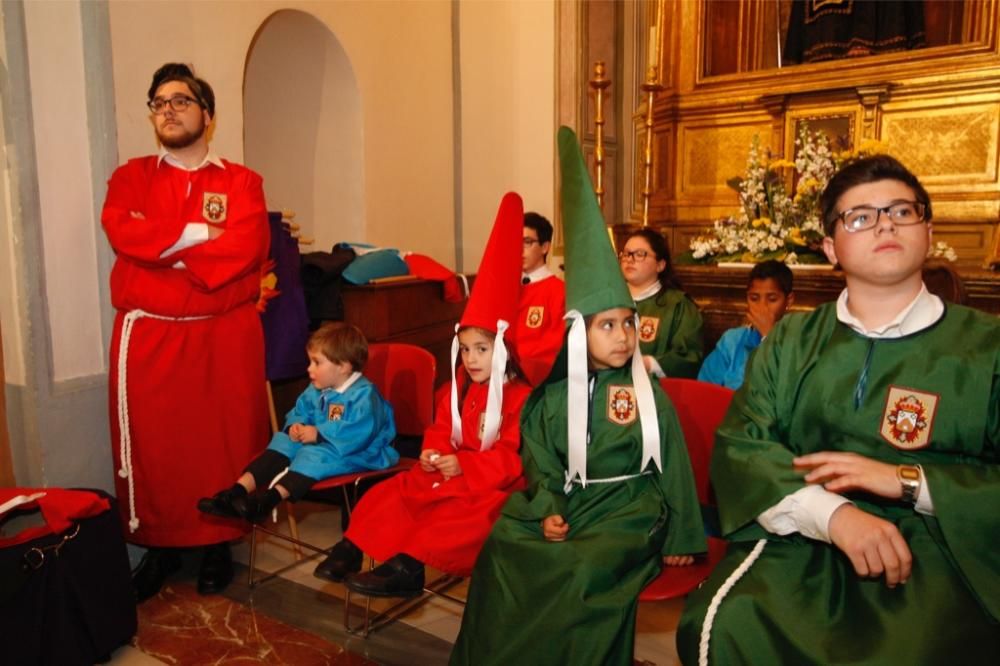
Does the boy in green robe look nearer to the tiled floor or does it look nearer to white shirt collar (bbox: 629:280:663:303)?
the tiled floor

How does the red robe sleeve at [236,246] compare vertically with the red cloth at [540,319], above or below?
above

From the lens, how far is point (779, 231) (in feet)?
17.4

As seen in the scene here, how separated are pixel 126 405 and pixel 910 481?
285 cm

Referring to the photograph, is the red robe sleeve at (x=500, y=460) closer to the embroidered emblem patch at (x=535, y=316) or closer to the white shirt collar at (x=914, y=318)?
the white shirt collar at (x=914, y=318)

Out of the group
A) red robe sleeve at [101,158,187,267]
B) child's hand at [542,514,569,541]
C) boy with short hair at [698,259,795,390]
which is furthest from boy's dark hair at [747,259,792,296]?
red robe sleeve at [101,158,187,267]

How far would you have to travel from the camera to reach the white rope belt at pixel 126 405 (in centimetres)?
333

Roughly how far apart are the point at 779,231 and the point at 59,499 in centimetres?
428

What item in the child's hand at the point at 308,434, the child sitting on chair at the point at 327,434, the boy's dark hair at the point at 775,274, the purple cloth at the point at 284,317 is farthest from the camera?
the purple cloth at the point at 284,317

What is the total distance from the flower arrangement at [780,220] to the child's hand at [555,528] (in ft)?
10.8

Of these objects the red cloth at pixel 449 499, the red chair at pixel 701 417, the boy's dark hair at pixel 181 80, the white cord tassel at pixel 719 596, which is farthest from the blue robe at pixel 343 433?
the white cord tassel at pixel 719 596

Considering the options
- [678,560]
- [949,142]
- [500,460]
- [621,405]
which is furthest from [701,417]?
[949,142]

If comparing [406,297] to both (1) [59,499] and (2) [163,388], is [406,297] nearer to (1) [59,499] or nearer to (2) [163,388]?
(2) [163,388]

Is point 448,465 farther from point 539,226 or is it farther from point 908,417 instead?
point 539,226

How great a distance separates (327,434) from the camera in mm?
3248
